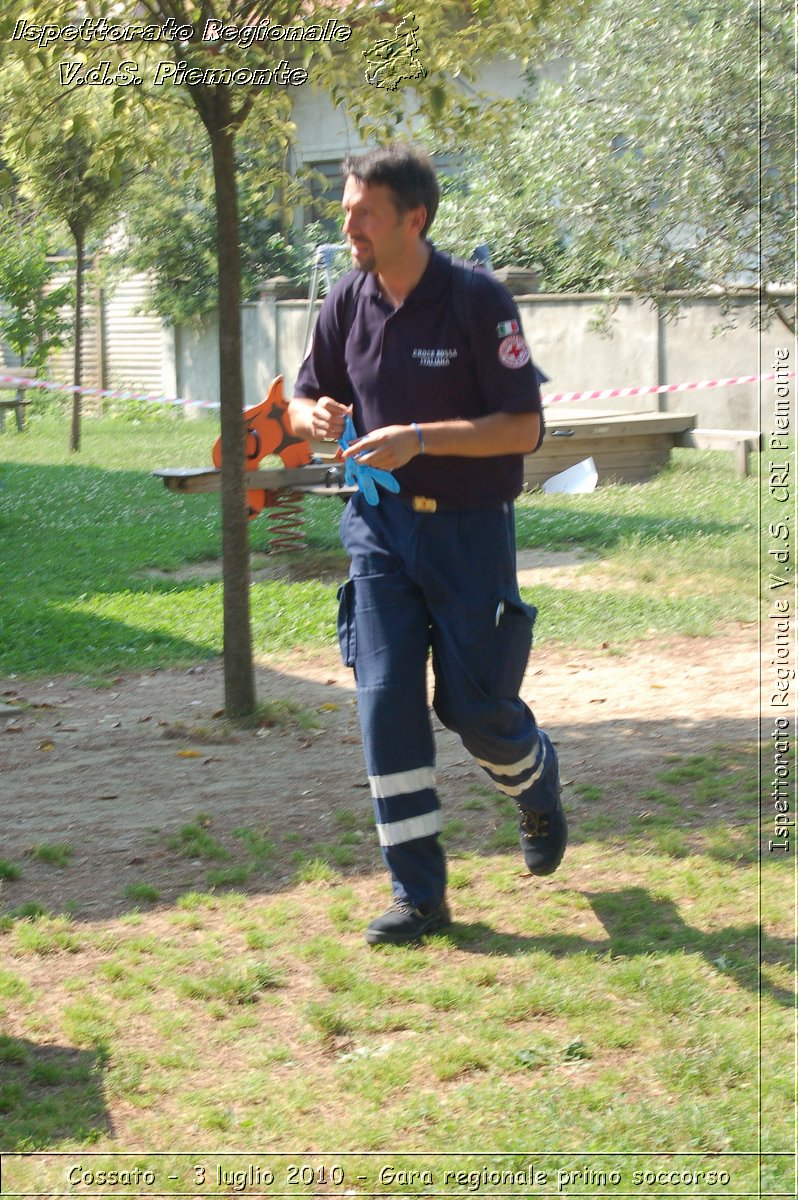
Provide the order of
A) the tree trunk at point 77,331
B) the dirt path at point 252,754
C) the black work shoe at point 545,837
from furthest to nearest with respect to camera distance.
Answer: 1. the tree trunk at point 77,331
2. the dirt path at point 252,754
3. the black work shoe at point 545,837

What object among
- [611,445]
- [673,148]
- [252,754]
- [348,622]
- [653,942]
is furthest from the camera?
[611,445]

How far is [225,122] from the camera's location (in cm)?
662

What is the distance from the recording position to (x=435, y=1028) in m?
3.73

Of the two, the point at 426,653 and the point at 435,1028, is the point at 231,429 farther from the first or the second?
the point at 435,1028

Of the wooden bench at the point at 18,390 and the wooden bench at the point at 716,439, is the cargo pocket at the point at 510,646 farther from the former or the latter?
the wooden bench at the point at 18,390

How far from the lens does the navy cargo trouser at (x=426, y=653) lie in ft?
13.6

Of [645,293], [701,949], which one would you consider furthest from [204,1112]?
[645,293]

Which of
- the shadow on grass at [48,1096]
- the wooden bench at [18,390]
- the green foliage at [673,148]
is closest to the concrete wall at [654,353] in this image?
the green foliage at [673,148]

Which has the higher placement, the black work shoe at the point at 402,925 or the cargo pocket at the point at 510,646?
the cargo pocket at the point at 510,646

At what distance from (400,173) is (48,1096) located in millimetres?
2622

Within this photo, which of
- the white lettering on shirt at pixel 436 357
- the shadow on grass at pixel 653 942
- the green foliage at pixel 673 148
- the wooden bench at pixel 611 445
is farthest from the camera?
the wooden bench at pixel 611 445

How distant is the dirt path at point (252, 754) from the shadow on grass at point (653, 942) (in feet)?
2.83

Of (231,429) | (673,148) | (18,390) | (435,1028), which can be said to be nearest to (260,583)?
(231,429)

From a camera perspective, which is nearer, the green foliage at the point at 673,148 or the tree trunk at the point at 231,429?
the tree trunk at the point at 231,429
